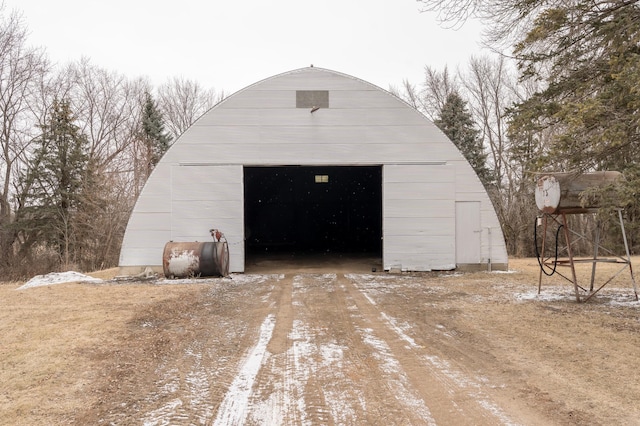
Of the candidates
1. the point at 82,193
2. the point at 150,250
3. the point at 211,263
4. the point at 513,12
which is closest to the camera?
the point at 513,12

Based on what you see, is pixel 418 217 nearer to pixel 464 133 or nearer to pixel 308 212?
pixel 308 212

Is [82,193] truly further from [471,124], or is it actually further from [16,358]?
[471,124]

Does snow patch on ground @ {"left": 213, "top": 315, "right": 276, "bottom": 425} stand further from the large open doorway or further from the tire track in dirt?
the large open doorway

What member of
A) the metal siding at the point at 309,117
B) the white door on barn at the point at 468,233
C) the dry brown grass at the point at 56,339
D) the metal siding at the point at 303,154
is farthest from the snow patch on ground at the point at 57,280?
the white door on barn at the point at 468,233

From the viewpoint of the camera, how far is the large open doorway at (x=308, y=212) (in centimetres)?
2434

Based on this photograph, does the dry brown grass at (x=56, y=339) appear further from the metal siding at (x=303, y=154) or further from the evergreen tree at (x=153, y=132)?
the evergreen tree at (x=153, y=132)

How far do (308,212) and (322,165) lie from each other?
517 inches

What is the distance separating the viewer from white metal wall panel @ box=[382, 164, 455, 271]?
13539 millimetres

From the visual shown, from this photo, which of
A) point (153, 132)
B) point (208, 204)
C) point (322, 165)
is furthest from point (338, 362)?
point (153, 132)

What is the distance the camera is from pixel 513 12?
7863 mm

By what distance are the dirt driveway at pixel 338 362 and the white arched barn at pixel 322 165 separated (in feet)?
13.5

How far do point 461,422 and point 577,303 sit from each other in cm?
642

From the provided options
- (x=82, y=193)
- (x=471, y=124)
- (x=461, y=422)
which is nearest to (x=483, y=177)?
(x=471, y=124)

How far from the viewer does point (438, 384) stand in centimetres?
429
